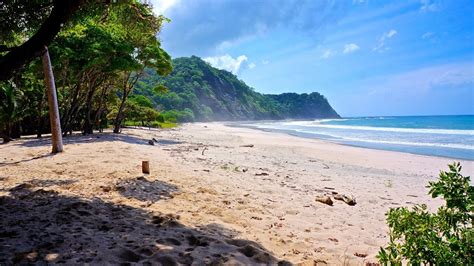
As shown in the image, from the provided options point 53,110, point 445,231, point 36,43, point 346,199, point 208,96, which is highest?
point 208,96

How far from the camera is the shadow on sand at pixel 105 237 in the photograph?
11.2 ft

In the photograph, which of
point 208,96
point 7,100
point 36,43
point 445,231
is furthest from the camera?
point 208,96

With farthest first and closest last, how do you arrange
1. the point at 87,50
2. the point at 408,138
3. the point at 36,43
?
the point at 408,138, the point at 87,50, the point at 36,43

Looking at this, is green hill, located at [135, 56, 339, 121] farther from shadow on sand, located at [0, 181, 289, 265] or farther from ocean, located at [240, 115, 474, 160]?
shadow on sand, located at [0, 181, 289, 265]

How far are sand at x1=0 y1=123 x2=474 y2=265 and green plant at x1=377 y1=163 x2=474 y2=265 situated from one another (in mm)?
1627

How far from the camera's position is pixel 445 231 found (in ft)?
8.23

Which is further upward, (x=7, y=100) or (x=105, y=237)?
(x=7, y=100)

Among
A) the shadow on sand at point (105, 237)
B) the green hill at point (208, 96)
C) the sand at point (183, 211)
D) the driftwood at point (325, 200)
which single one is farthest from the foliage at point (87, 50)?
the green hill at point (208, 96)

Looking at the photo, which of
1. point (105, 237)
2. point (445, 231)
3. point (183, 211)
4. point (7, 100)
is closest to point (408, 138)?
point (183, 211)

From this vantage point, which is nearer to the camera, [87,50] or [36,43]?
[36,43]

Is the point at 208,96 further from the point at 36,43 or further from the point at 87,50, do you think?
the point at 36,43

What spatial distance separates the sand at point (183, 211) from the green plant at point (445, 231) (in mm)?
1627

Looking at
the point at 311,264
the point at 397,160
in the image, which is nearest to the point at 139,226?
the point at 311,264

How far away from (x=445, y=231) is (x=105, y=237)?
143 inches
